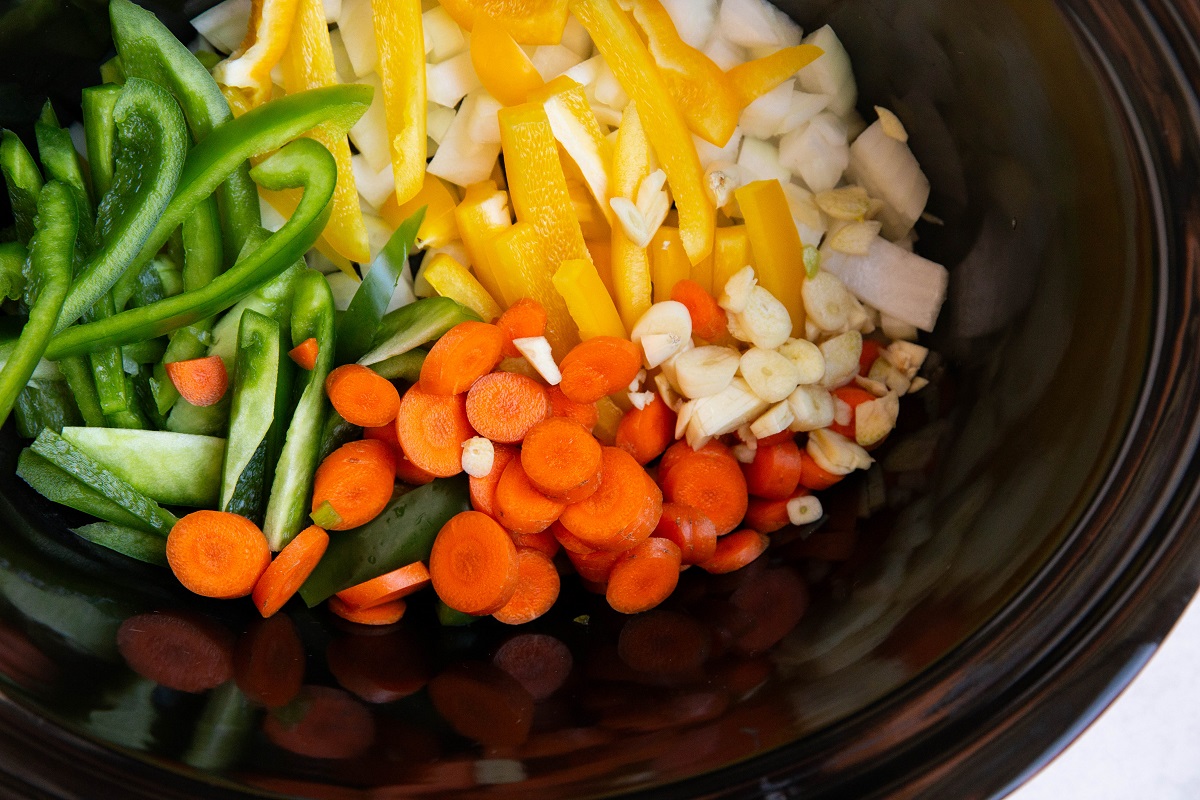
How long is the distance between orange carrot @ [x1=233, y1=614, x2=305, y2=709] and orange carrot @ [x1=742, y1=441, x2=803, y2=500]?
0.82 m

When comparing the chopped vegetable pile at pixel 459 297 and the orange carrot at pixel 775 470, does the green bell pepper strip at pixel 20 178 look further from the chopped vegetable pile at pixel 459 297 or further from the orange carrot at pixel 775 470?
the orange carrot at pixel 775 470

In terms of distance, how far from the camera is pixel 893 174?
5.17ft

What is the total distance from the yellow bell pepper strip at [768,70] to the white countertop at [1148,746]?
4.09 feet

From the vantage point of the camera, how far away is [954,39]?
1.44 m

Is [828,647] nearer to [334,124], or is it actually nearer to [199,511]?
[199,511]

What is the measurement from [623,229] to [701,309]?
0.20 meters

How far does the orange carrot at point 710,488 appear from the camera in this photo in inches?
58.3

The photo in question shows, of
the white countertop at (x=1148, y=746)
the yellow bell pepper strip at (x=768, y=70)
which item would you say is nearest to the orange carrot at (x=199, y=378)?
the yellow bell pepper strip at (x=768, y=70)

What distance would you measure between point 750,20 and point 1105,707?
4.01 ft

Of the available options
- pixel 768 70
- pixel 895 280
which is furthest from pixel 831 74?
pixel 895 280

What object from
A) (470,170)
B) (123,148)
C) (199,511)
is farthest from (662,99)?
(199,511)

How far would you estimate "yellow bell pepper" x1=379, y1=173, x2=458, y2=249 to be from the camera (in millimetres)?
1534

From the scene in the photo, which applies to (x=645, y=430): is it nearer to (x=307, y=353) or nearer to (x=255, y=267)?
(x=307, y=353)

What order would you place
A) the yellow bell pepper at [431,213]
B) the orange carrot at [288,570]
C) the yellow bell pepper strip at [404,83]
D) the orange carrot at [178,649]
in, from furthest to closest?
the yellow bell pepper at [431,213] → the yellow bell pepper strip at [404,83] → the orange carrot at [288,570] → the orange carrot at [178,649]
